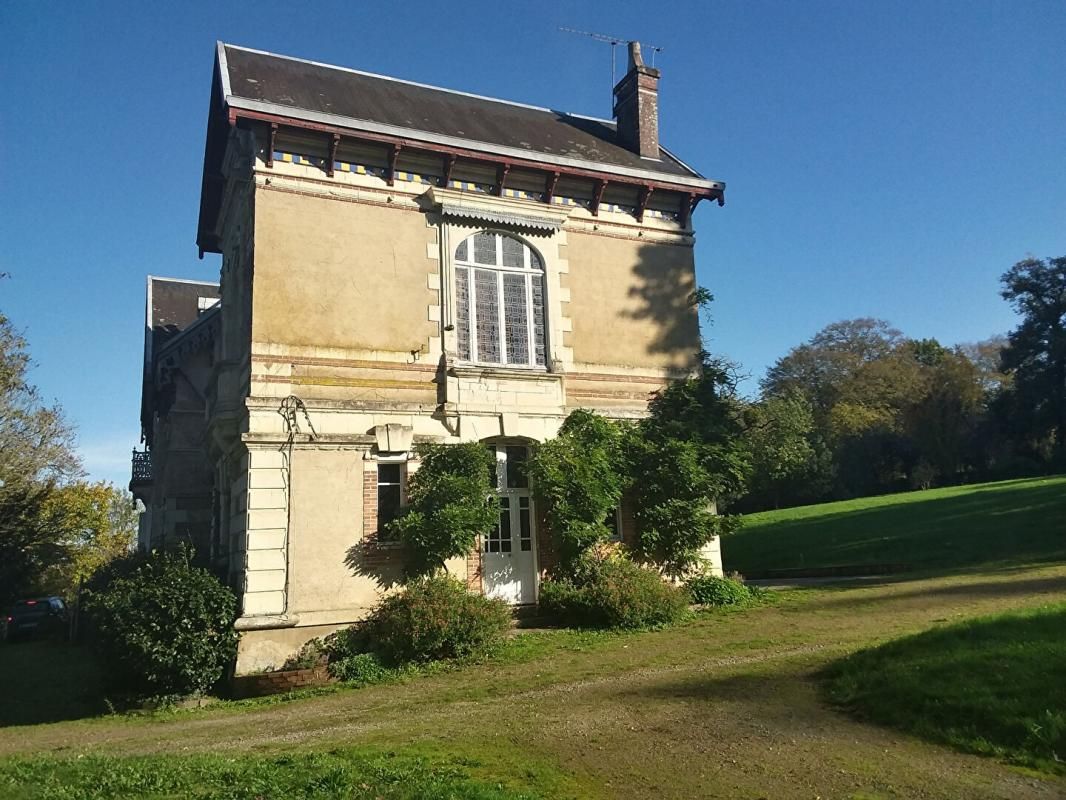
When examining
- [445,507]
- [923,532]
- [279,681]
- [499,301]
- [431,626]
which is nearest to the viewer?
[279,681]

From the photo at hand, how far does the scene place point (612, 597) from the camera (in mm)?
12586

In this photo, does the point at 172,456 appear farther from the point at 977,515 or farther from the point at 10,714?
the point at 977,515

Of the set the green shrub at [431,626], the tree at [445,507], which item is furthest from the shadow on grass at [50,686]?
the tree at [445,507]

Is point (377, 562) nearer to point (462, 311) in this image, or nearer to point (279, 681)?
point (279, 681)

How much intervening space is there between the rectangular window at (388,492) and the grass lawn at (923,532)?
9.18 meters

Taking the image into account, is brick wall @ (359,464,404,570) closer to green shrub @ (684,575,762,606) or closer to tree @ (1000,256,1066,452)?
green shrub @ (684,575,762,606)

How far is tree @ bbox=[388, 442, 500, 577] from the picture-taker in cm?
1231

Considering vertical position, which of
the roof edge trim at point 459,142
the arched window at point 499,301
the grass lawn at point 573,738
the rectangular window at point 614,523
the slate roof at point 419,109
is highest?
the slate roof at point 419,109

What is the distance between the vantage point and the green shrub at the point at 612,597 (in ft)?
41.3

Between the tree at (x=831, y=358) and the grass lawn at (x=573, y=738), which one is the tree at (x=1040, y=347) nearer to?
the tree at (x=831, y=358)

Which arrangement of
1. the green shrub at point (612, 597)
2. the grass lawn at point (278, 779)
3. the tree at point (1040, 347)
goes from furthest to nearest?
1. the tree at point (1040, 347)
2. the green shrub at point (612, 597)
3. the grass lawn at point (278, 779)

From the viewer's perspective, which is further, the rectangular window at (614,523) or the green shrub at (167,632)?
the rectangular window at (614,523)

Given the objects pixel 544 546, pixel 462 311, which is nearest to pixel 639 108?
pixel 462 311

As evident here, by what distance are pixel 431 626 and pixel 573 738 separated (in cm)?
478
